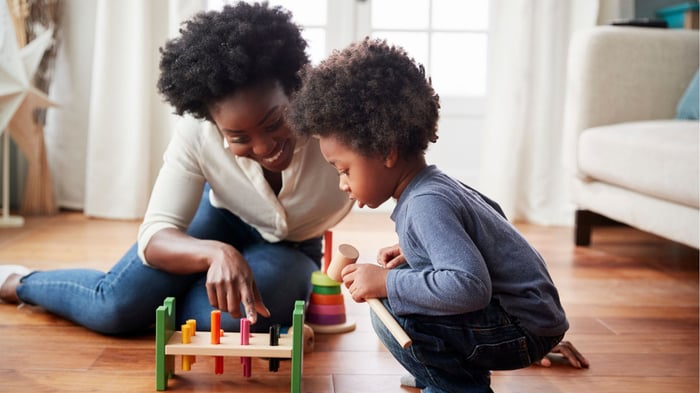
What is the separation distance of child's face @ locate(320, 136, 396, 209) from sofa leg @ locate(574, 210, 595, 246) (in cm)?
170

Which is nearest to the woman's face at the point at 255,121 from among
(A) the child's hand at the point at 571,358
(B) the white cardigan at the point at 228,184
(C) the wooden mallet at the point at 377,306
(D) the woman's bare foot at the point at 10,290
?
(B) the white cardigan at the point at 228,184

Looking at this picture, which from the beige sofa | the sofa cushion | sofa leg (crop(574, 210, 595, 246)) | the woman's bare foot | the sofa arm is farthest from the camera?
sofa leg (crop(574, 210, 595, 246))

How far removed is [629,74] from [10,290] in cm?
196

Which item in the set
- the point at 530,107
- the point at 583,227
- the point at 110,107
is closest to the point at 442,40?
the point at 530,107

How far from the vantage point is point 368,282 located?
1.26m

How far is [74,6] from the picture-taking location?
3254 mm

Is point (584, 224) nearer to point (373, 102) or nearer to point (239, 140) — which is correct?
point (239, 140)

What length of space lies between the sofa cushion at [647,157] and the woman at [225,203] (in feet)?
3.04

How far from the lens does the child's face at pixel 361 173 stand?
4.15 feet

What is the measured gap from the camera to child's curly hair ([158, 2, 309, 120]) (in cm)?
145

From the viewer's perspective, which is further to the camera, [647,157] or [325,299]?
[647,157]

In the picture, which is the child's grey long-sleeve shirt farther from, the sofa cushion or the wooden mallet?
the sofa cushion

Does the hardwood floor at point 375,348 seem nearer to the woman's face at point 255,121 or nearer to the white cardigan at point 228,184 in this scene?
the white cardigan at point 228,184

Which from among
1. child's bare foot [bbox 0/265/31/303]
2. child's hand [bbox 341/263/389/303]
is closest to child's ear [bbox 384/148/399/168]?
child's hand [bbox 341/263/389/303]
